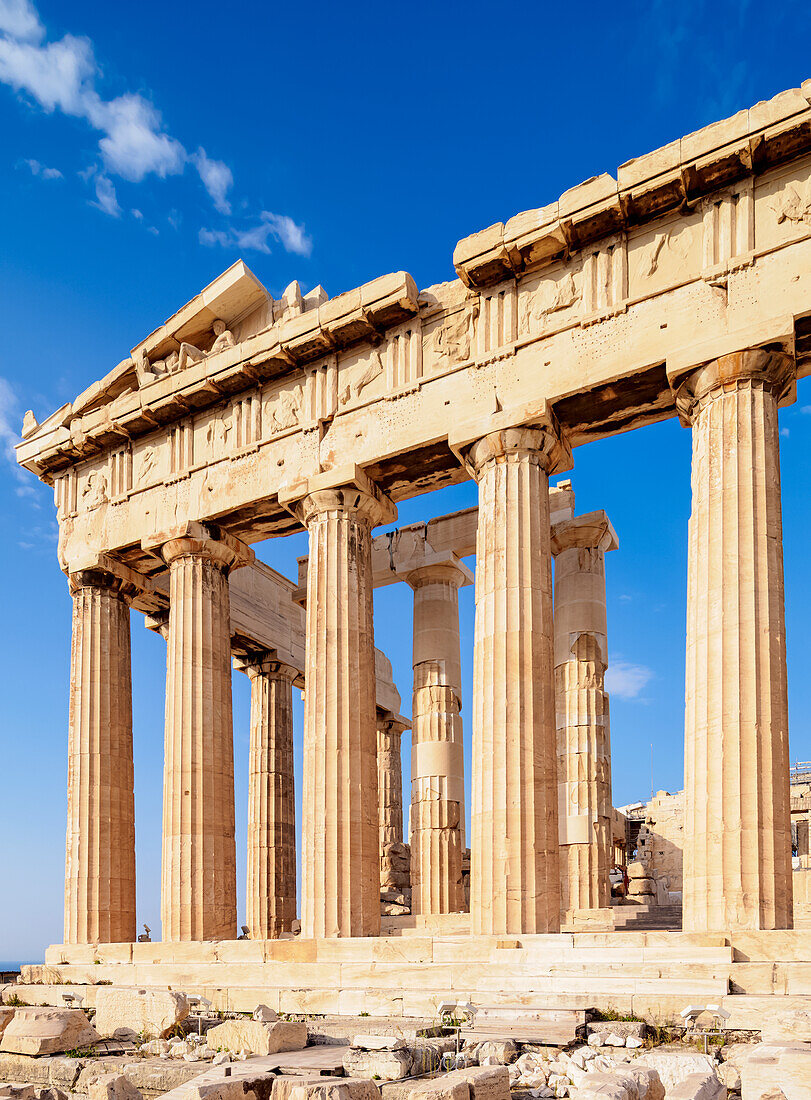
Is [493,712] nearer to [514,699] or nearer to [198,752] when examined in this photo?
[514,699]

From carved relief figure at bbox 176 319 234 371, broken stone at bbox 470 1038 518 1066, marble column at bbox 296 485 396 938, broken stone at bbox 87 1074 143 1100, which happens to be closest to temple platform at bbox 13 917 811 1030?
marble column at bbox 296 485 396 938

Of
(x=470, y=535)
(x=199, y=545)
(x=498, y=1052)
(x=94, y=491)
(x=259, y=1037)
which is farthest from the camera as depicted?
(x=470, y=535)

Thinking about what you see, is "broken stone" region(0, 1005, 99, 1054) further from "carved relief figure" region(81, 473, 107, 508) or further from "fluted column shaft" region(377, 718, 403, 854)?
"fluted column shaft" region(377, 718, 403, 854)

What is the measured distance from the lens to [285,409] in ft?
74.6

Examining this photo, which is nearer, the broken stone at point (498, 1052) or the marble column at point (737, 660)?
the broken stone at point (498, 1052)

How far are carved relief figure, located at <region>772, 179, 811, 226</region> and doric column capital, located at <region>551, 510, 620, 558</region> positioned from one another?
33.7 feet

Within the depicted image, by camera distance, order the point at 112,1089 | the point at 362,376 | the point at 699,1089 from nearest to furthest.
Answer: the point at 699,1089, the point at 112,1089, the point at 362,376

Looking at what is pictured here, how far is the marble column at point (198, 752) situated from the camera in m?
22.0

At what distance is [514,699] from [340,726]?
3.88 m

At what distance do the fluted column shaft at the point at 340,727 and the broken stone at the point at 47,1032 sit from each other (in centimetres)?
613

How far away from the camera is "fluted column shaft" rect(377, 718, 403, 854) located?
36562 millimetres

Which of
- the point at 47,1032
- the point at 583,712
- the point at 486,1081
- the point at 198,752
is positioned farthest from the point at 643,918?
the point at 486,1081

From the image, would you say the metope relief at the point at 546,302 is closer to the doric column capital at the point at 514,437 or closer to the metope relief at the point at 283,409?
the doric column capital at the point at 514,437

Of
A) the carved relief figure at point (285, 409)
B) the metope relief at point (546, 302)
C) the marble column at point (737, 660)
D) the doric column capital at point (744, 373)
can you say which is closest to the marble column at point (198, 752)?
the carved relief figure at point (285, 409)
